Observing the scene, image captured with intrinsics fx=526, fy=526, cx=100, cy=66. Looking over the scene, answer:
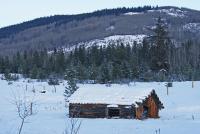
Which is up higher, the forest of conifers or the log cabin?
the log cabin

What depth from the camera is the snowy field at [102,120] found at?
32656 mm

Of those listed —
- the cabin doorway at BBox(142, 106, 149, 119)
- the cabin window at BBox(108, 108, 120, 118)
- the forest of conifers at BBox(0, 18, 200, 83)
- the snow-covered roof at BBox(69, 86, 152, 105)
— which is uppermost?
the snow-covered roof at BBox(69, 86, 152, 105)

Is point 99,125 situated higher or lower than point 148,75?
higher

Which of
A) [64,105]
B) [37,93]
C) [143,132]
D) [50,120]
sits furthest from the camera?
[37,93]

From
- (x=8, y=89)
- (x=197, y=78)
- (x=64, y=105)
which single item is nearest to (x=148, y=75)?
(x=197, y=78)

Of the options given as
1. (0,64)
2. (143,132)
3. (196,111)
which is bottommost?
(0,64)

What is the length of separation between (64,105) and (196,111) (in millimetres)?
14275

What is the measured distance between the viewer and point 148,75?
94.3m

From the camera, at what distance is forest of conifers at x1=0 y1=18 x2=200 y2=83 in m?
78.2

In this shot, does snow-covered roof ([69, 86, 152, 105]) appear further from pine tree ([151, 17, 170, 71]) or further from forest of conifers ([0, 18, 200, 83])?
pine tree ([151, 17, 170, 71])

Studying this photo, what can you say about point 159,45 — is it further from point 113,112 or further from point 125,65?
point 113,112

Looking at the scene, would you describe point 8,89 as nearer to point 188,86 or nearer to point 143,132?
point 188,86

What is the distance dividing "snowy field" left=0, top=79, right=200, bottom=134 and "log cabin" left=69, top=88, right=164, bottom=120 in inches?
55.0

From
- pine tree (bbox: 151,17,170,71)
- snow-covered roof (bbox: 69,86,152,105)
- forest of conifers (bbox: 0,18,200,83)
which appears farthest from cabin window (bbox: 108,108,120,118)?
pine tree (bbox: 151,17,170,71)
